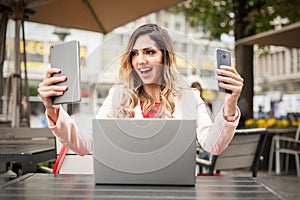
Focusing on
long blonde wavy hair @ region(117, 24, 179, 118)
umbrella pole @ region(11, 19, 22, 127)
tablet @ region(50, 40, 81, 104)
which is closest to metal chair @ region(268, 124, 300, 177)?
umbrella pole @ region(11, 19, 22, 127)

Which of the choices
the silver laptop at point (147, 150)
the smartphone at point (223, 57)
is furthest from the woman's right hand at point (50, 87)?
the smartphone at point (223, 57)

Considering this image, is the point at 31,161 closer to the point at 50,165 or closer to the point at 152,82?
the point at 152,82

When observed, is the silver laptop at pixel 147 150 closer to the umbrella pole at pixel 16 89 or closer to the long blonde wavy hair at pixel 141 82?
the long blonde wavy hair at pixel 141 82

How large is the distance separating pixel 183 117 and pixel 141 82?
206 millimetres

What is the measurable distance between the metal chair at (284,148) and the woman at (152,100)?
621 centimetres

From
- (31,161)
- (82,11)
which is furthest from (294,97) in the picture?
(31,161)

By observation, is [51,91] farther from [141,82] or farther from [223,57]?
[223,57]

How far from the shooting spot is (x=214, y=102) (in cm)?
184

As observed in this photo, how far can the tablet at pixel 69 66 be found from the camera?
4.67ft

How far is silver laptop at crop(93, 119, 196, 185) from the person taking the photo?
1449mm

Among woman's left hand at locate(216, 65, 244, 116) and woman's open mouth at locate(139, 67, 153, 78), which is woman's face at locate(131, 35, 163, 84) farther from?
woman's left hand at locate(216, 65, 244, 116)

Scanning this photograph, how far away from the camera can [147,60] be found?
167 cm

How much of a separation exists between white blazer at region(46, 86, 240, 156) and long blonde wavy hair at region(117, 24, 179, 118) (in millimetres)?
24

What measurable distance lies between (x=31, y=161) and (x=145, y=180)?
948 millimetres
